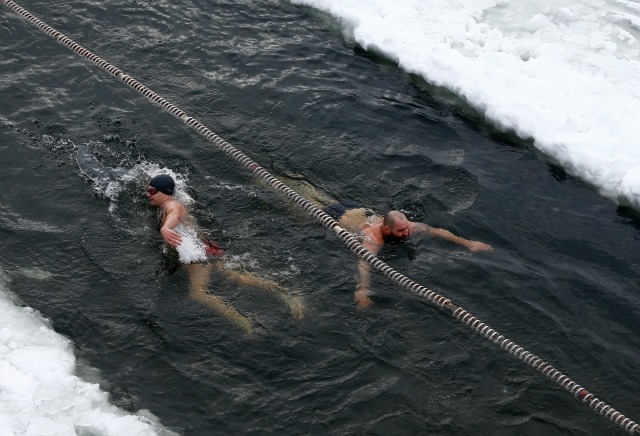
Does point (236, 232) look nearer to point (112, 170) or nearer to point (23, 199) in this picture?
point (112, 170)

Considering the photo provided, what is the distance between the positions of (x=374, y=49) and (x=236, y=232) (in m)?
4.45

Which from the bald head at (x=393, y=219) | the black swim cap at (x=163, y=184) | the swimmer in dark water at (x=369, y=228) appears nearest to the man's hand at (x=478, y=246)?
the swimmer in dark water at (x=369, y=228)

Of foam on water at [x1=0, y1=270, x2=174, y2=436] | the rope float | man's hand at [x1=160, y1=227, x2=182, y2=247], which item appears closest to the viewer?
foam on water at [x1=0, y1=270, x2=174, y2=436]

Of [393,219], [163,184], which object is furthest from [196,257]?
[393,219]

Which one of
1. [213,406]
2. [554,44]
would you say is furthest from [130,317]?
[554,44]

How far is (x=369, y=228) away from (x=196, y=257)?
1933mm

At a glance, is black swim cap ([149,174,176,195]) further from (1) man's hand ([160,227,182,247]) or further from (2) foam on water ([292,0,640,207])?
(2) foam on water ([292,0,640,207])

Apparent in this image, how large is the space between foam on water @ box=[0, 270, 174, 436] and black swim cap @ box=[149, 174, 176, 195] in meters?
2.04

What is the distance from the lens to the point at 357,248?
313 inches

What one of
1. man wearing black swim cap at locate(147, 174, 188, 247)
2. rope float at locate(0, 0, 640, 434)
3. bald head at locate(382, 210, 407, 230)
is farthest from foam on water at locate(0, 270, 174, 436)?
bald head at locate(382, 210, 407, 230)

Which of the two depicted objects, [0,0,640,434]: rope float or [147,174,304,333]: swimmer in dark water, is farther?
[147,174,304,333]: swimmer in dark water

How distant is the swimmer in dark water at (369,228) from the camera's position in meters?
7.65

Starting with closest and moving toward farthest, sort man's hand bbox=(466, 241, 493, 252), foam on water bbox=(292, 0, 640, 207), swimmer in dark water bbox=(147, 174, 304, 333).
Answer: swimmer in dark water bbox=(147, 174, 304, 333) < man's hand bbox=(466, 241, 493, 252) < foam on water bbox=(292, 0, 640, 207)

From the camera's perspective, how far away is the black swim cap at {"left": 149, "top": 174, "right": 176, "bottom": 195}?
8000mm
